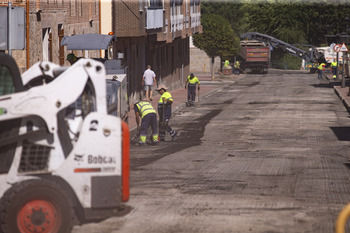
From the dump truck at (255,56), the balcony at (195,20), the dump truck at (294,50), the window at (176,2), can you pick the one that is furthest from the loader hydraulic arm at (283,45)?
the window at (176,2)

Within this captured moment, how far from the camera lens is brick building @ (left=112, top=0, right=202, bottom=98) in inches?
1308

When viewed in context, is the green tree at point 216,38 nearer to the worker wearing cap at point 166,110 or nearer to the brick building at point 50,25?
the brick building at point 50,25

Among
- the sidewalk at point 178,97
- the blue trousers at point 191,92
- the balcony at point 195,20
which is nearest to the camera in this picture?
the sidewalk at point 178,97

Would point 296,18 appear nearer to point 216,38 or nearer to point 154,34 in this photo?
point 216,38

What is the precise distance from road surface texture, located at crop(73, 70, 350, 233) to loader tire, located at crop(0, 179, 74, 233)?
3.59ft

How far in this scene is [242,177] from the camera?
14219 mm

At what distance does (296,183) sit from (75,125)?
5628mm

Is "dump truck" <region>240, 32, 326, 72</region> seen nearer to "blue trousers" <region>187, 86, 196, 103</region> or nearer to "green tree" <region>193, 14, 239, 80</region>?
"green tree" <region>193, 14, 239, 80</region>

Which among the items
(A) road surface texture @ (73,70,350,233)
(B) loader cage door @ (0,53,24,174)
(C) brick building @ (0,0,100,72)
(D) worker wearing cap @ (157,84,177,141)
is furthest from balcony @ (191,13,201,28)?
(B) loader cage door @ (0,53,24,174)

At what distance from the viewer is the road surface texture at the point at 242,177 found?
10.2m

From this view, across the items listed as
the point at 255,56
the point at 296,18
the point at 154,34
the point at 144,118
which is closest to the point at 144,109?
the point at 144,118

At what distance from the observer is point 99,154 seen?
8.81 meters

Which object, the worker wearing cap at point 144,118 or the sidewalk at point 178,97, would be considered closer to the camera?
the worker wearing cap at point 144,118

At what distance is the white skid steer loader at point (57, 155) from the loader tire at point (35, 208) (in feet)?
0.04
